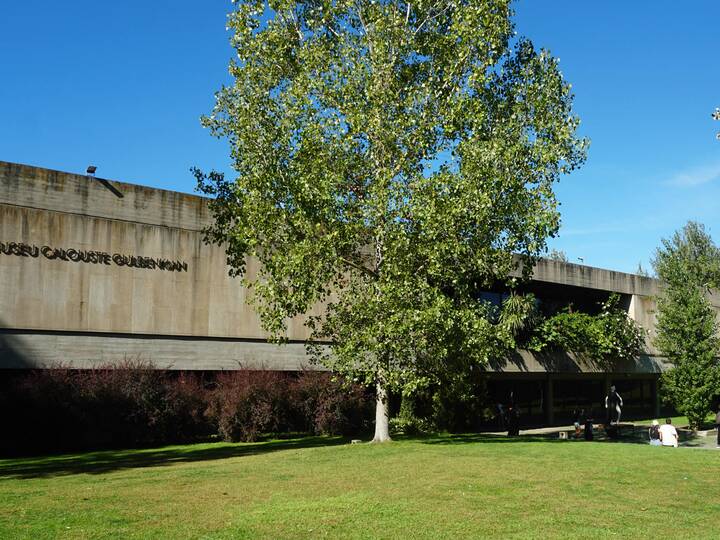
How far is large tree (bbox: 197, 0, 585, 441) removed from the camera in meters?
21.0

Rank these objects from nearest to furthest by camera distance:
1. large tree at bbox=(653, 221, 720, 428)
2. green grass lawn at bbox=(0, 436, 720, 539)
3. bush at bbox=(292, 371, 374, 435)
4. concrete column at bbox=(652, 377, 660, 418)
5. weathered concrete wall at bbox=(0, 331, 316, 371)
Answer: green grass lawn at bbox=(0, 436, 720, 539), weathered concrete wall at bbox=(0, 331, 316, 371), bush at bbox=(292, 371, 374, 435), large tree at bbox=(653, 221, 720, 428), concrete column at bbox=(652, 377, 660, 418)

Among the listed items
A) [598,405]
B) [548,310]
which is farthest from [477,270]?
[598,405]

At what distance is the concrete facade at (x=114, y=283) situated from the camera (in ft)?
82.9

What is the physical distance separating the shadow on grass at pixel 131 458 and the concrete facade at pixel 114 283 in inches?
174

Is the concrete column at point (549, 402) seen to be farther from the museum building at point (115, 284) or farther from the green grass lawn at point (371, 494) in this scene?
the green grass lawn at point (371, 494)

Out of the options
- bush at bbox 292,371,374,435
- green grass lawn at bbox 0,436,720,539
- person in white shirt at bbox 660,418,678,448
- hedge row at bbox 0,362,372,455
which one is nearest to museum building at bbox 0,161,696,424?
hedge row at bbox 0,362,372,455

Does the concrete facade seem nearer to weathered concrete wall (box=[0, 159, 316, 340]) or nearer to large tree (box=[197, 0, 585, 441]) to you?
weathered concrete wall (box=[0, 159, 316, 340])

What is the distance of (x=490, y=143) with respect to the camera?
71.3 feet

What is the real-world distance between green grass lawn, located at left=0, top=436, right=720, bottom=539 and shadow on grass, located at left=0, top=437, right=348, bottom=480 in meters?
0.09

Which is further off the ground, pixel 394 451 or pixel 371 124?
pixel 371 124

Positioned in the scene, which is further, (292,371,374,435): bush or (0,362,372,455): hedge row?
(292,371,374,435): bush

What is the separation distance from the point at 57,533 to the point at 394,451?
1149 cm

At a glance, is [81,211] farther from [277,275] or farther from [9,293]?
[277,275]

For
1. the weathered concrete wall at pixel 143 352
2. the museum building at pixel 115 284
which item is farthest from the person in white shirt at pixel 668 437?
the museum building at pixel 115 284
